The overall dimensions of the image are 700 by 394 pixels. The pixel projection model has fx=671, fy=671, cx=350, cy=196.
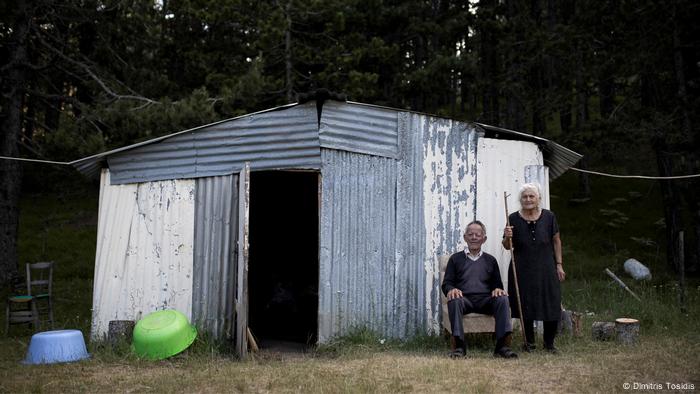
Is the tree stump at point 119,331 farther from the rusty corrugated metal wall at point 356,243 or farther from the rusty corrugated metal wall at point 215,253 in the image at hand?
the rusty corrugated metal wall at point 356,243

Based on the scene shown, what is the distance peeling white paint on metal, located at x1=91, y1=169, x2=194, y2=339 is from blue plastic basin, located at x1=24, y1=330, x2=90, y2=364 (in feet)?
3.17

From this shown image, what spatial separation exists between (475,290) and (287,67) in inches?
356

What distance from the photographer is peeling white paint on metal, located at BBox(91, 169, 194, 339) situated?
768 centimetres

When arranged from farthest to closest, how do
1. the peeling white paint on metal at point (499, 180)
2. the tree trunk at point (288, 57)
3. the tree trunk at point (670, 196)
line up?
the tree trunk at point (288, 57), the tree trunk at point (670, 196), the peeling white paint on metal at point (499, 180)

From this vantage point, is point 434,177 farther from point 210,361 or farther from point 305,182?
point 305,182

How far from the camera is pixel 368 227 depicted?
7.66 meters

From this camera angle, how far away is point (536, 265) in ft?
22.4

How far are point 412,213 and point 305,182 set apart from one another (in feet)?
13.2

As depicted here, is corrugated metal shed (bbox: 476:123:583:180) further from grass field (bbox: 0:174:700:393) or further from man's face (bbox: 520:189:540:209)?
grass field (bbox: 0:174:700:393)

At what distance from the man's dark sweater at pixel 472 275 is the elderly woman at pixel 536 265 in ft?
0.67

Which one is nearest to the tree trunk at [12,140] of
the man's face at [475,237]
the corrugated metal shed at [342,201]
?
the corrugated metal shed at [342,201]

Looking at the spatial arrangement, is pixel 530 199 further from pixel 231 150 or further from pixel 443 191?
pixel 231 150

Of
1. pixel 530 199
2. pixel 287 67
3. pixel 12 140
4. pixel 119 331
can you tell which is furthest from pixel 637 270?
pixel 12 140

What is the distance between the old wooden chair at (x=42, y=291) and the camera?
31.5 feet
